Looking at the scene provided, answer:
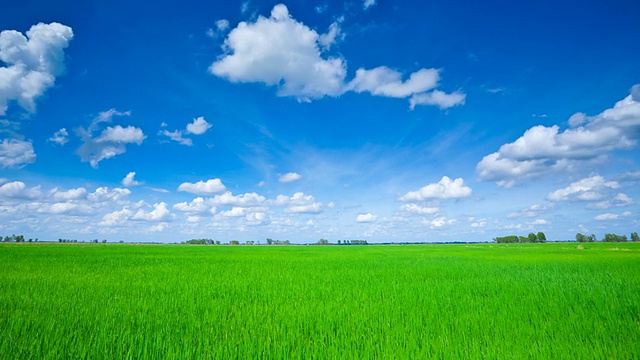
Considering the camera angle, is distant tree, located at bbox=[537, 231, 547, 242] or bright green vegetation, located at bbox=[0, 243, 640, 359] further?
distant tree, located at bbox=[537, 231, 547, 242]

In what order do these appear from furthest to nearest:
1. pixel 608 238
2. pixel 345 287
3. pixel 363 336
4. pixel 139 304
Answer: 1. pixel 608 238
2. pixel 345 287
3. pixel 139 304
4. pixel 363 336

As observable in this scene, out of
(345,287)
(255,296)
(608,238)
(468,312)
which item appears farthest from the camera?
(608,238)

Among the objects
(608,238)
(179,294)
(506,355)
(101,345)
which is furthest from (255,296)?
(608,238)

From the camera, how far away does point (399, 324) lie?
14.6 ft

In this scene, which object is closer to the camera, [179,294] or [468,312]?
[468,312]

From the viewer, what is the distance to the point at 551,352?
350 cm

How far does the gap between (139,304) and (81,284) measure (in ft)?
12.5

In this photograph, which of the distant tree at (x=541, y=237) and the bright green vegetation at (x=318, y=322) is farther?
the distant tree at (x=541, y=237)

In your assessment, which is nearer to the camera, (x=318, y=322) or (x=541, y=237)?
(x=318, y=322)

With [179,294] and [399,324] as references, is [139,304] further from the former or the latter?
[399,324]

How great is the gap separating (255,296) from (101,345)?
11.1 ft

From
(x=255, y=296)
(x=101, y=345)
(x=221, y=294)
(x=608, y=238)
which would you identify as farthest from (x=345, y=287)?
(x=608, y=238)

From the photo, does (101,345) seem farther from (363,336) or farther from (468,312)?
(468,312)

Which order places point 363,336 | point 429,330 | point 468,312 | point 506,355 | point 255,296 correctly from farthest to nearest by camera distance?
1. point 255,296
2. point 468,312
3. point 429,330
4. point 363,336
5. point 506,355
